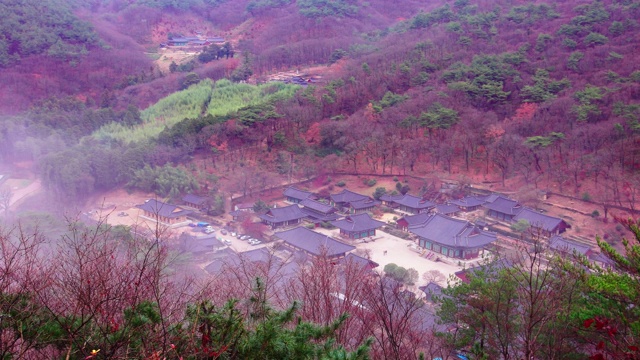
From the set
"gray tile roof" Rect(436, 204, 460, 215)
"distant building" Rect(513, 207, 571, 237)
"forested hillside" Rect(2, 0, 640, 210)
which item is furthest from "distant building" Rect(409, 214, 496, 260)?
"forested hillside" Rect(2, 0, 640, 210)

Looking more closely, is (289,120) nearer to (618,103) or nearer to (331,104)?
(331,104)

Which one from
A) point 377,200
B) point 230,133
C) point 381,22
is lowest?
point 377,200

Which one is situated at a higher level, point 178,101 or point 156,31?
point 156,31

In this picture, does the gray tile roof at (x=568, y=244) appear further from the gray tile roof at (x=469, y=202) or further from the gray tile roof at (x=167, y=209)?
the gray tile roof at (x=167, y=209)

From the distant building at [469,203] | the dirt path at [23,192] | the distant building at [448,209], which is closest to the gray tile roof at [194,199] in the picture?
the dirt path at [23,192]

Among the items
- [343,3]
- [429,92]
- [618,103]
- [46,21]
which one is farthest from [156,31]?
[618,103]

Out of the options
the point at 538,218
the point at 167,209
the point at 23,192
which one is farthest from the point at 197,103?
the point at 538,218
